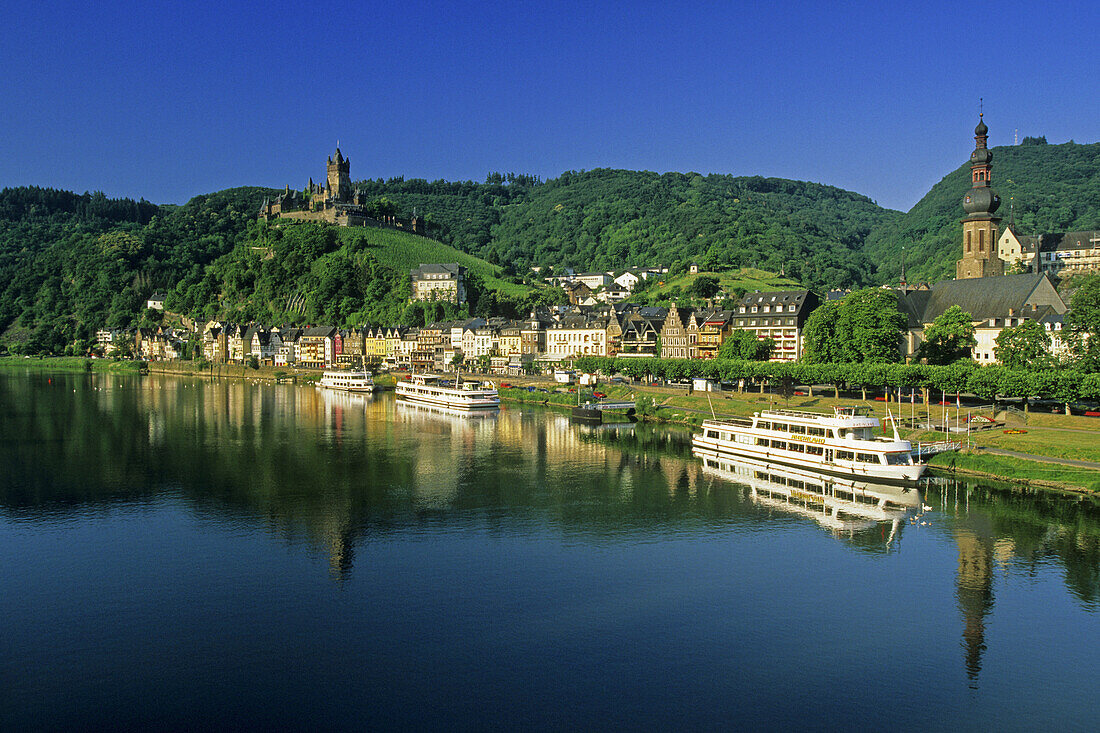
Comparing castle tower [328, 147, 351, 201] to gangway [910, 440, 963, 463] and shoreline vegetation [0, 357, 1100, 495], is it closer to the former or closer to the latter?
shoreline vegetation [0, 357, 1100, 495]

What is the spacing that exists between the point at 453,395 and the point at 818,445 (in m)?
36.9

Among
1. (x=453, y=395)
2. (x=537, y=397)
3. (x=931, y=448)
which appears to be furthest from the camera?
(x=537, y=397)

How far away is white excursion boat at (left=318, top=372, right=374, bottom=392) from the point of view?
89.9m

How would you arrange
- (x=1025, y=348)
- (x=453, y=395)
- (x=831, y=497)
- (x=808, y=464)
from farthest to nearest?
1. (x=453, y=395)
2. (x=1025, y=348)
3. (x=808, y=464)
4. (x=831, y=497)

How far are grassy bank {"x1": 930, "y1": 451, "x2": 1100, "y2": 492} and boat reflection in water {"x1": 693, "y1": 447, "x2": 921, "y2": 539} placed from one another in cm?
369

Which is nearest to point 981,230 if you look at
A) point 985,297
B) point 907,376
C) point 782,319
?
point 985,297

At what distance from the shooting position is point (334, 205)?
519 feet

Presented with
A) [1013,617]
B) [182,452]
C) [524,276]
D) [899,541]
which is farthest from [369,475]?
[524,276]

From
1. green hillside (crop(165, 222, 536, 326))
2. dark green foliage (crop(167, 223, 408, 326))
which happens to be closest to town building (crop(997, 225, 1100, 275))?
green hillside (crop(165, 222, 536, 326))

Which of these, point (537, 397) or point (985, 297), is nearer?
point (985, 297)

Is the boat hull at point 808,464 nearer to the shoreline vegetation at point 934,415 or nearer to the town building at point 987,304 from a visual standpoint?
the shoreline vegetation at point 934,415

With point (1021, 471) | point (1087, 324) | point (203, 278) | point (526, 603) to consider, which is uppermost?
point (203, 278)

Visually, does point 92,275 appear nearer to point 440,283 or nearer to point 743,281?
point 440,283

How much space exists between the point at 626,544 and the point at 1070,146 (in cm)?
18254
